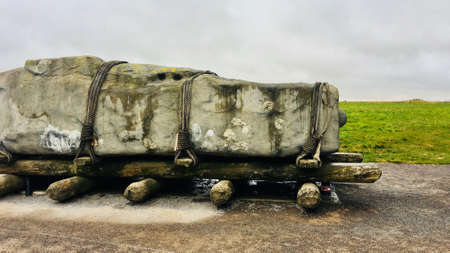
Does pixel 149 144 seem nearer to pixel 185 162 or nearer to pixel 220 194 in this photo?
pixel 185 162

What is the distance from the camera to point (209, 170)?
4754 millimetres

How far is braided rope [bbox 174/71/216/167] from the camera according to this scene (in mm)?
4539

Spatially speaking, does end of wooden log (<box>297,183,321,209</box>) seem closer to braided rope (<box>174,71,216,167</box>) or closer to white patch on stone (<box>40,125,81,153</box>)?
braided rope (<box>174,71,216,167</box>)

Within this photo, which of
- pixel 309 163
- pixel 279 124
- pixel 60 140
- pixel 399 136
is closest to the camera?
pixel 309 163

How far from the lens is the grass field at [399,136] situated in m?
9.76

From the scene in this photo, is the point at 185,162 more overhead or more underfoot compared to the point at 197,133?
more underfoot

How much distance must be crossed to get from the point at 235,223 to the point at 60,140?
311 cm

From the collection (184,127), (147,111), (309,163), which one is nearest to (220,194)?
(184,127)

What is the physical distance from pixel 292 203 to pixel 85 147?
A: 326cm

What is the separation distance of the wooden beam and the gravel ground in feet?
1.29

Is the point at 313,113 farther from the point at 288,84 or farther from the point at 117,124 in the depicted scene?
the point at 117,124

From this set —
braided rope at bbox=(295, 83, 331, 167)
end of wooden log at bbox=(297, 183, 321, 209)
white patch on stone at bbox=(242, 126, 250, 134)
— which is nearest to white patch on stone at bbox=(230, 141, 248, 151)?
white patch on stone at bbox=(242, 126, 250, 134)

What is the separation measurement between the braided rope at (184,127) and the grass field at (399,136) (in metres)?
6.76

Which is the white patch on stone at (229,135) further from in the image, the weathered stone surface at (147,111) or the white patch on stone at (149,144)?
the white patch on stone at (149,144)
